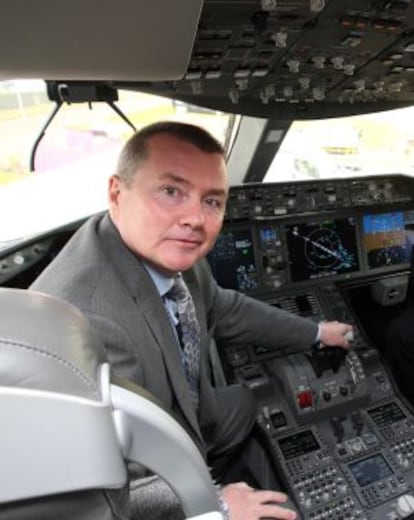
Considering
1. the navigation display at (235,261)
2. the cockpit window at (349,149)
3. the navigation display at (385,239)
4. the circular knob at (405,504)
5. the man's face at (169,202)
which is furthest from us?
the cockpit window at (349,149)

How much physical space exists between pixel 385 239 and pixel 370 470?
1.31m

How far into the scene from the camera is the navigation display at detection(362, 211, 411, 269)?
2.56 metres

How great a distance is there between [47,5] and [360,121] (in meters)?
2.56

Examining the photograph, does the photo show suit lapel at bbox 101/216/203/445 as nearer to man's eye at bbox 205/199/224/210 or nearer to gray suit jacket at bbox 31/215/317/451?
gray suit jacket at bbox 31/215/317/451

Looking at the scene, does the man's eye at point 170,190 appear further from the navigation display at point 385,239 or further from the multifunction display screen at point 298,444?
the navigation display at point 385,239

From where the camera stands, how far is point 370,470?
175cm

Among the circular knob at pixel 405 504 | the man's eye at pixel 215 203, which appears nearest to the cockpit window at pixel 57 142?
the man's eye at pixel 215 203

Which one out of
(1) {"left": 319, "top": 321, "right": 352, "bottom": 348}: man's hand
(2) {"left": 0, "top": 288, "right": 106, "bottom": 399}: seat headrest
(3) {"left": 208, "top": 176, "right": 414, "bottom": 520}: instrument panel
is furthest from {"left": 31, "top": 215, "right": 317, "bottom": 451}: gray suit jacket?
(1) {"left": 319, "top": 321, "right": 352, "bottom": 348}: man's hand

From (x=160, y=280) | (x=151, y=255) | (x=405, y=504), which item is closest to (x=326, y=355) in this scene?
(x=405, y=504)

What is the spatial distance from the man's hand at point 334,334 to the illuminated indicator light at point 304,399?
0.23 meters

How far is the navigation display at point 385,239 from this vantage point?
8.40ft

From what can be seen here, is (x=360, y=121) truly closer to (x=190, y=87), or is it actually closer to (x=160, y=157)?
(x=190, y=87)

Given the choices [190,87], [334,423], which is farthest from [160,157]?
[334,423]

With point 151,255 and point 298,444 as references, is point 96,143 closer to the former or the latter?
point 151,255
